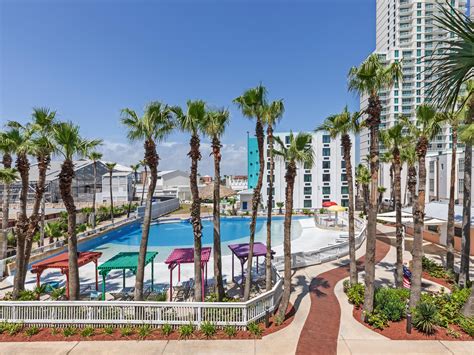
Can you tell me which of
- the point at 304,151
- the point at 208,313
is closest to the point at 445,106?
the point at 304,151

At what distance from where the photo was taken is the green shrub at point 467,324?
9.92m

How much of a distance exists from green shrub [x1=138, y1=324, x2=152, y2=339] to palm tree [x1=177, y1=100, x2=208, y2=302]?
7.00 feet

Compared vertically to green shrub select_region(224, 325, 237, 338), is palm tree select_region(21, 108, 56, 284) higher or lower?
higher

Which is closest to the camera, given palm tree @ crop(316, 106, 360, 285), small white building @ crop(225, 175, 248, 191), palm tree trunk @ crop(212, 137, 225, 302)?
palm tree trunk @ crop(212, 137, 225, 302)

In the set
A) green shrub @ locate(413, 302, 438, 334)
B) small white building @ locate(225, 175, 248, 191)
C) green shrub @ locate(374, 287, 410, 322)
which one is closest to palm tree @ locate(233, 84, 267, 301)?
green shrub @ locate(374, 287, 410, 322)

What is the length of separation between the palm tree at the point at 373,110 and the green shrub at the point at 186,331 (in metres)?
7.20

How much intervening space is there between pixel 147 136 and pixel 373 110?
9.56 meters

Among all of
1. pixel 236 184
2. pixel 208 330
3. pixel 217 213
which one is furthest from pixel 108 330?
pixel 236 184

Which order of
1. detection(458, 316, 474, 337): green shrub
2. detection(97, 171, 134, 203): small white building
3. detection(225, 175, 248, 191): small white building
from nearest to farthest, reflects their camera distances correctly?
1. detection(458, 316, 474, 337): green shrub
2. detection(97, 171, 134, 203): small white building
3. detection(225, 175, 248, 191): small white building

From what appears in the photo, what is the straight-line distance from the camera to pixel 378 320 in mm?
10602

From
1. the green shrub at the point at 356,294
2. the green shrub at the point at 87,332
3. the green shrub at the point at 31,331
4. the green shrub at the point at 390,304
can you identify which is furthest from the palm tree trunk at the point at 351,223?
the green shrub at the point at 31,331

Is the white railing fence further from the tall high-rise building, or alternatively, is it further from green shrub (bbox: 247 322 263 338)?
the tall high-rise building

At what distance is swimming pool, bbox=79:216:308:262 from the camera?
88.5 ft

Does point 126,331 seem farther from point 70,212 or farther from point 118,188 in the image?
point 118,188
